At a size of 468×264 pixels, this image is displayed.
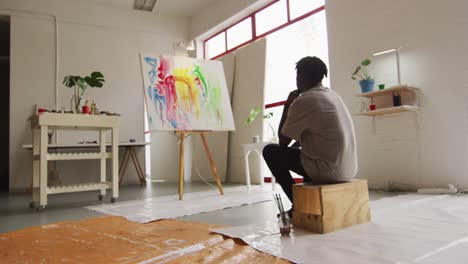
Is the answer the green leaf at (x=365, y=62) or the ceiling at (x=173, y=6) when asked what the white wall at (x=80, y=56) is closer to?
the ceiling at (x=173, y=6)

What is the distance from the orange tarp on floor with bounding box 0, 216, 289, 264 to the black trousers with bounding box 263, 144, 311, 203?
1.81ft

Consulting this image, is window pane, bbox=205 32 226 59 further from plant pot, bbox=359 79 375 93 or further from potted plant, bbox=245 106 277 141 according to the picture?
plant pot, bbox=359 79 375 93

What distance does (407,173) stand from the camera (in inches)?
130

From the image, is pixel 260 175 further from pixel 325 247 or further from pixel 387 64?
pixel 325 247

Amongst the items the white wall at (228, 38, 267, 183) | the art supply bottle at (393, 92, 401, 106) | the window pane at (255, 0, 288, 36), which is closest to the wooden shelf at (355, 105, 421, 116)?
the art supply bottle at (393, 92, 401, 106)

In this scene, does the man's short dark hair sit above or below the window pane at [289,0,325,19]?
below

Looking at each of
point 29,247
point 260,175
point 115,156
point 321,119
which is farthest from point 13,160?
point 321,119

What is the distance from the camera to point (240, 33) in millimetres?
5879

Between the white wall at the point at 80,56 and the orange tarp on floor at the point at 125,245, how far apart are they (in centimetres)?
397

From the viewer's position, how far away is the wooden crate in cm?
168

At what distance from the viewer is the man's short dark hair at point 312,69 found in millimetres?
1921

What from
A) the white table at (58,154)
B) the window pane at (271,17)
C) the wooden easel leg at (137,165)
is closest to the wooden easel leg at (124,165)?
the wooden easel leg at (137,165)

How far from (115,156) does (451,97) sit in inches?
131

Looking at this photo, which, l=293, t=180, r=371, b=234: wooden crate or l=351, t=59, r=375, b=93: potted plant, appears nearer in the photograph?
l=293, t=180, r=371, b=234: wooden crate
